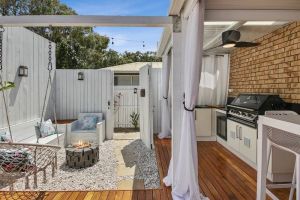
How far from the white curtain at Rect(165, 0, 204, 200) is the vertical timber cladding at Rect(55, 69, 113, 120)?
4.93 meters

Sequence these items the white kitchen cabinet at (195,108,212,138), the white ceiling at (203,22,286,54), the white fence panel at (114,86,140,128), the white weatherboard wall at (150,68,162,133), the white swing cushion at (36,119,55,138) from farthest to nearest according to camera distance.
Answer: the white fence panel at (114,86,140,128), the white weatherboard wall at (150,68,162,133), the white kitchen cabinet at (195,108,212,138), the white swing cushion at (36,119,55,138), the white ceiling at (203,22,286,54)

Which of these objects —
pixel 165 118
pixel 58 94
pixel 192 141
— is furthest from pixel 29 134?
pixel 192 141

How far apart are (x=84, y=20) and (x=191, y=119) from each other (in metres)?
1.83

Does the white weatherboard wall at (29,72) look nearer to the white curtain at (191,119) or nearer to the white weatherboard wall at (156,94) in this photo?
the white weatherboard wall at (156,94)

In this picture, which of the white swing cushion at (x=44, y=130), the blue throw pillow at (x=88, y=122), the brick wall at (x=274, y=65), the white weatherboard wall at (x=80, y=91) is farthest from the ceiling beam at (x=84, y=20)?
the white weatherboard wall at (x=80, y=91)

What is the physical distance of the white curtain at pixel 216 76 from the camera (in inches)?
268

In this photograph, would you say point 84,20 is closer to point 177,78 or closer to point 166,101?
point 177,78

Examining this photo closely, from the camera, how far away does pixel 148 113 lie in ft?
19.5

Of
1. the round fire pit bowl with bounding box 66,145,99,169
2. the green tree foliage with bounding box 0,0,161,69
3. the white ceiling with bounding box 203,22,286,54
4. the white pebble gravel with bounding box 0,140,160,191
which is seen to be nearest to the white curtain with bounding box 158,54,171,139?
the white pebble gravel with bounding box 0,140,160,191

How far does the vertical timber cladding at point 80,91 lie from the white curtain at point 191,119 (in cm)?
493

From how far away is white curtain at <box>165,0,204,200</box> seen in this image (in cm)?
288

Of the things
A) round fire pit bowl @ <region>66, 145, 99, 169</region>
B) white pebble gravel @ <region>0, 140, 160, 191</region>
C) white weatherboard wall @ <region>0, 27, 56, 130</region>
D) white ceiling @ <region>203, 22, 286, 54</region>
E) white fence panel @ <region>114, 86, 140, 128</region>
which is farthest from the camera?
white fence panel @ <region>114, 86, 140, 128</region>

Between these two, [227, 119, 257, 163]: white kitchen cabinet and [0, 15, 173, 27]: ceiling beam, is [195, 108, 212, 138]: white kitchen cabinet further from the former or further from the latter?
[0, 15, 173, 27]: ceiling beam

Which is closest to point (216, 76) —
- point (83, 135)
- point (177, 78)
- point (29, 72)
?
point (177, 78)
